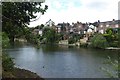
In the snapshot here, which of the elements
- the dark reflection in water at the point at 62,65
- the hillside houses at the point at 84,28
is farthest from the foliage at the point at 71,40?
the dark reflection in water at the point at 62,65

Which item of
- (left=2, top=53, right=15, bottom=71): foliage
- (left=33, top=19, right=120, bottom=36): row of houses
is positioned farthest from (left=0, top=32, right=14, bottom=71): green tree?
(left=33, top=19, right=120, bottom=36): row of houses

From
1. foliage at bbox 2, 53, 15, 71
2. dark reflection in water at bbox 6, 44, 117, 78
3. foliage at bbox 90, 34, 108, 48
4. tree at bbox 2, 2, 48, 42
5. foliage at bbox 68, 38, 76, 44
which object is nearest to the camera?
tree at bbox 2, 2, 48, 42

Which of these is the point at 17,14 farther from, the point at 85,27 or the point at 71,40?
the point at 85,27

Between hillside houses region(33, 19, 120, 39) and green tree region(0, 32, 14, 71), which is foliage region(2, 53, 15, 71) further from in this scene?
hillside houses region(33, 19, 120, 39)

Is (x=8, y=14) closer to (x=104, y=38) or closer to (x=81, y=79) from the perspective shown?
(x=81, y=79)

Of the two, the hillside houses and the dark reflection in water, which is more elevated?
the hillside houses

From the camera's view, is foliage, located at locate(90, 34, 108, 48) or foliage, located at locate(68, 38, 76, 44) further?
foliage, located at locate(68, 38, 76, 44)

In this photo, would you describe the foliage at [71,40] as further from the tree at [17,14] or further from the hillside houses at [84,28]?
the tree at [17,14]

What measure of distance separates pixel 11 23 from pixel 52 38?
9845cm

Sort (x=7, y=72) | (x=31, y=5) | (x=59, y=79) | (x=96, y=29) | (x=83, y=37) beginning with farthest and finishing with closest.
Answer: (x=96, y=29), (x=83, y=37), (x=59, y=79), (x=7, y=72), (x=31, y=5)

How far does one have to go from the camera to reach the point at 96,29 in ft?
362

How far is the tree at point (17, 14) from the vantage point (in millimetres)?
10009

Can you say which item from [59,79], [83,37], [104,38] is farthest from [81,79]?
[83,37]

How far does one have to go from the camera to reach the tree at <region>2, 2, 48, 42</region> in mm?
10009
